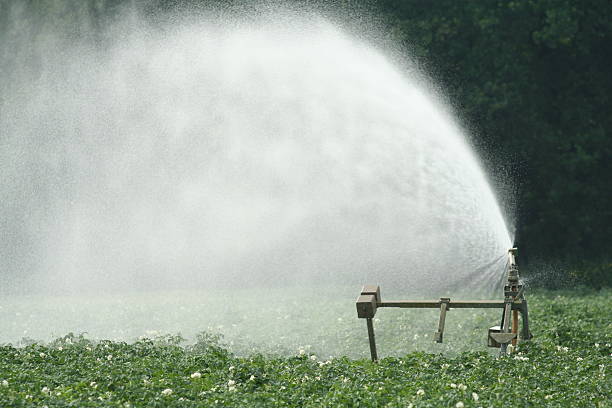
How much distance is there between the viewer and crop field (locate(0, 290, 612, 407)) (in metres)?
5.22

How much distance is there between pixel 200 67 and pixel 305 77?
220 centimetres

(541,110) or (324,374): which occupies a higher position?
(541,110)

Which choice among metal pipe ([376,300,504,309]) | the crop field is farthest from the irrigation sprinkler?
the crop field

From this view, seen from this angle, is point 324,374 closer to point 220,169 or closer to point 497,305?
point 497,305

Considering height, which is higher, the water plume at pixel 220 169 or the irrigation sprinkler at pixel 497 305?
the water plume at pixel 220 169

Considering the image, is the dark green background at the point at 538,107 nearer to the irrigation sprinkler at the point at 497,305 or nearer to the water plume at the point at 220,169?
the water plume at the point at 220,169

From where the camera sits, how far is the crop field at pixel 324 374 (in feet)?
17.1

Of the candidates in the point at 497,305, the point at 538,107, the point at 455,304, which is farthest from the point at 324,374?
the point at 538,107

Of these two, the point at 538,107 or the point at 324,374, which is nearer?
the point at 324,374

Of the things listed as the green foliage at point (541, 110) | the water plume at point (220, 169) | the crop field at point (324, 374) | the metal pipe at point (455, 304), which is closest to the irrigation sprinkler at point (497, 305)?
the metal pipe at point (455, 304)

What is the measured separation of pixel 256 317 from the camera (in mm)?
10727

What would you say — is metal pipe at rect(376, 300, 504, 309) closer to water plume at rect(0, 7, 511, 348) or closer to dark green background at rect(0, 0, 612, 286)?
water plume at rect(0, 7, 511, 348)

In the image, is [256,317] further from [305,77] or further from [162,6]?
[162,6]

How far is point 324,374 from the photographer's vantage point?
20.0 feet
